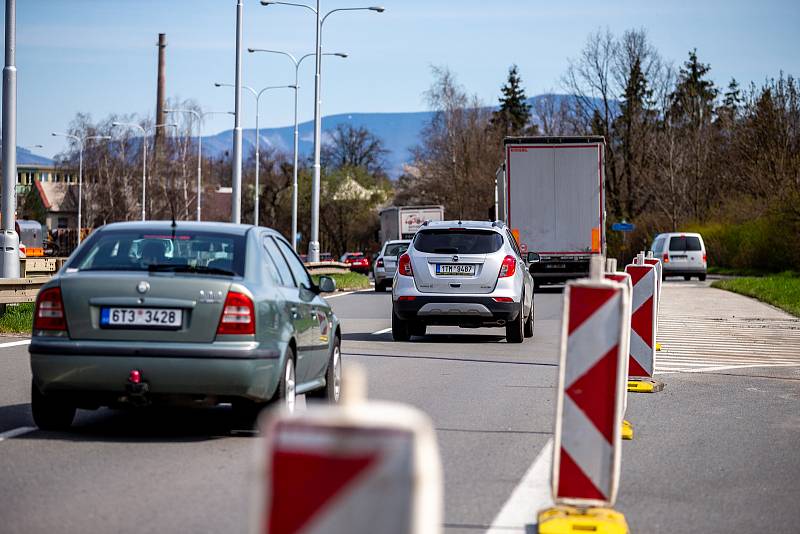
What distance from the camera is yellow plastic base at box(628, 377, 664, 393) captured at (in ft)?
38.9

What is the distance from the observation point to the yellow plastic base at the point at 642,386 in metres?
11.9

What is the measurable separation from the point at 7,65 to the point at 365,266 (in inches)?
2382

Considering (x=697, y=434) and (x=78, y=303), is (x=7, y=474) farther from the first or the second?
(x=697, y=434)

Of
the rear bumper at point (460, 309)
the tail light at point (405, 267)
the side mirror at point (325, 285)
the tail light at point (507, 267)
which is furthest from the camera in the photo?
the tail light at point (405, 267)

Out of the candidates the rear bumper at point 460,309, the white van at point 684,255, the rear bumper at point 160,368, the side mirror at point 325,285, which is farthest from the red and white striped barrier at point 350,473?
the white van at point 684,255

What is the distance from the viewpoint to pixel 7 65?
1944 centimetres

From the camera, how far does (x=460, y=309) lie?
56.6 feet

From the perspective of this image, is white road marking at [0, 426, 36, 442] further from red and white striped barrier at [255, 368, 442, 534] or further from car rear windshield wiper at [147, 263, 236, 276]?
red and white striped barrier at [255, 368, 442, 534]

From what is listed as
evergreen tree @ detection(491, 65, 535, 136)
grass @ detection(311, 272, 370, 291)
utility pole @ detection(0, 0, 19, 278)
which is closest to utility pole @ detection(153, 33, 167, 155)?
evergreen tree @ detection(491, 65, 535, 136)

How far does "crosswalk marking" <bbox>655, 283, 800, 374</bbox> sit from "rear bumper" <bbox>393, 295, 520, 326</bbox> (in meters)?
2.17

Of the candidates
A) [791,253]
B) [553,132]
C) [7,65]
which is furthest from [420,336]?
[553,132]

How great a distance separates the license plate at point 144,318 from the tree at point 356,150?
111040mm

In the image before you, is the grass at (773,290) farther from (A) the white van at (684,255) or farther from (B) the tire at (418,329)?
(B) the tire at (418,329)

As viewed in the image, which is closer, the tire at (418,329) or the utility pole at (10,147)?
the utility pole at (10,147)
